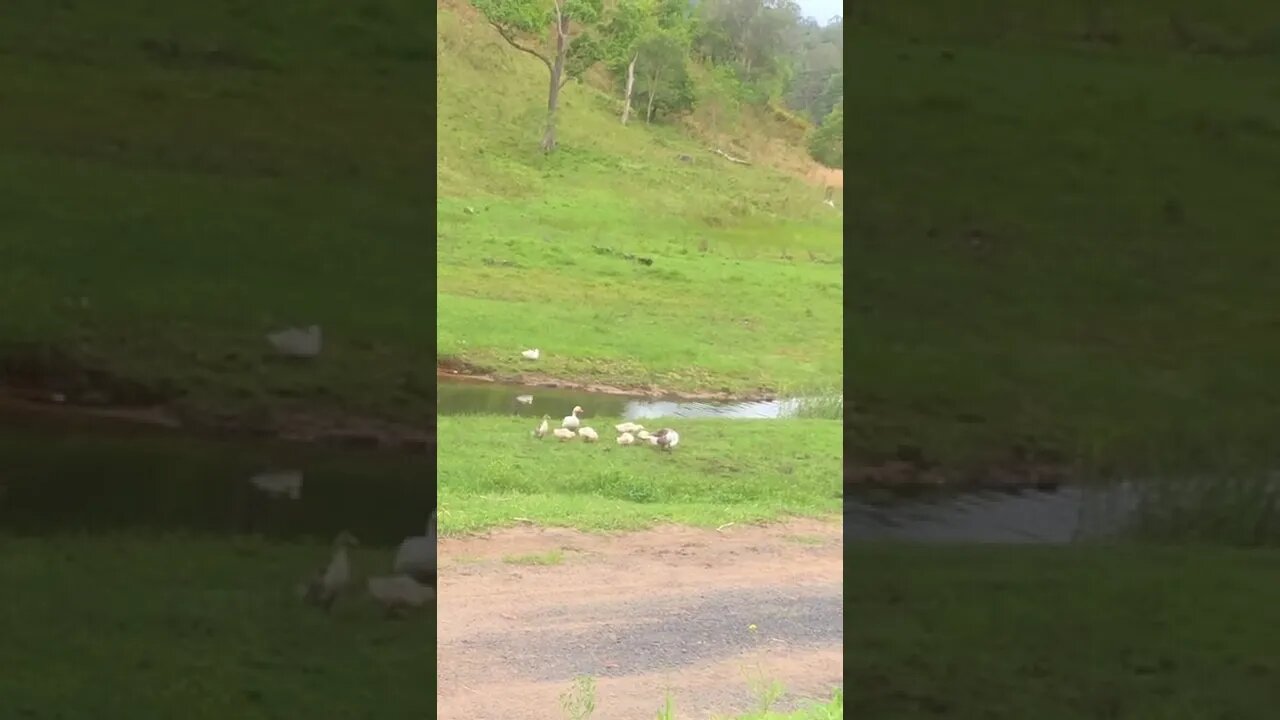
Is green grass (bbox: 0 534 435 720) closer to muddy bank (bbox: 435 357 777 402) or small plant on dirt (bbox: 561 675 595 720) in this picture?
small plant on dirt (bbox: 561 675 595 720)

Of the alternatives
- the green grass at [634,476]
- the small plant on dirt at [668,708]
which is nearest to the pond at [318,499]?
the small plant on dirt at [668,708]

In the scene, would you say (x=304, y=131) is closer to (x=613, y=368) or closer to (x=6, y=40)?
(x=6, y=40)

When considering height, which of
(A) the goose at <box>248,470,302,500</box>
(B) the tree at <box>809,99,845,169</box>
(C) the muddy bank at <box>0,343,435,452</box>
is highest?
(B) the tree at <box>809,99,845,169</box>

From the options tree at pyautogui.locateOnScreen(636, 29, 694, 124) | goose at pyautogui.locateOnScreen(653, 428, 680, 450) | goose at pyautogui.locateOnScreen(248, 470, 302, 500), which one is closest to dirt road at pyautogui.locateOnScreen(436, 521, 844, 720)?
goose at pyautogui.locateOnScreen(653, 428, 680, 450)

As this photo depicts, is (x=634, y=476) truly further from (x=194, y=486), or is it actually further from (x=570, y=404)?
(x=194, y=486)

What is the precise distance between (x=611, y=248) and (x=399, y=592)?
147 inches

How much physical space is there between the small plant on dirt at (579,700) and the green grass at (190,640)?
26.5 inches

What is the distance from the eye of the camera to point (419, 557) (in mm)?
1233

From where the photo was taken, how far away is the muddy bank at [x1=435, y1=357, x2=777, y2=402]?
4031mm

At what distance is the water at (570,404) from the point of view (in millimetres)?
3908
